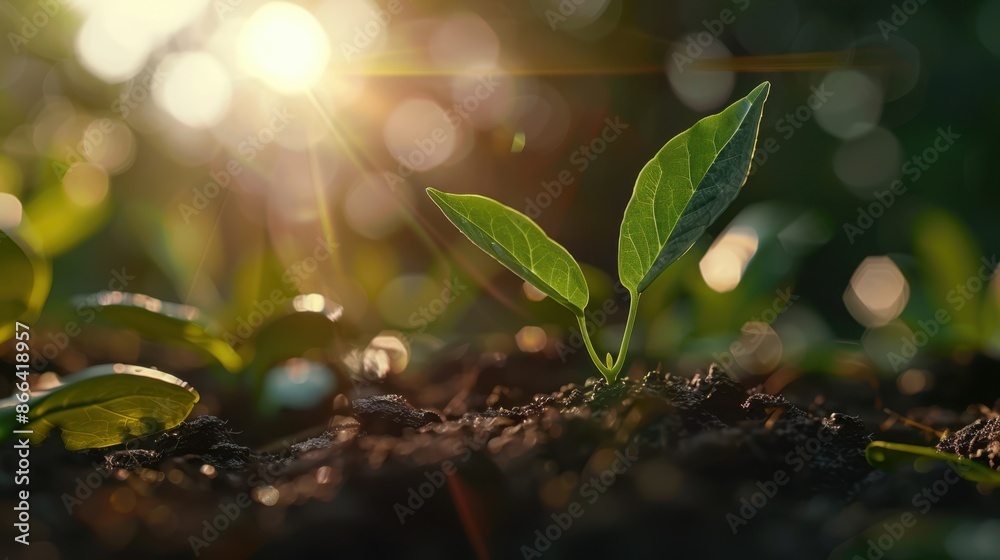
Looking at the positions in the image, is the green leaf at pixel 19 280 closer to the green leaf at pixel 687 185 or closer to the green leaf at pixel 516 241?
the green leaf at pixel 516 241

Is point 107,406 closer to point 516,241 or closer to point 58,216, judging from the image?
point 516,241

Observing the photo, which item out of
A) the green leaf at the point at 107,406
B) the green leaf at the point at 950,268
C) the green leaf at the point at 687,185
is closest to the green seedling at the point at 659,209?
the green leaf at the point at 687,185

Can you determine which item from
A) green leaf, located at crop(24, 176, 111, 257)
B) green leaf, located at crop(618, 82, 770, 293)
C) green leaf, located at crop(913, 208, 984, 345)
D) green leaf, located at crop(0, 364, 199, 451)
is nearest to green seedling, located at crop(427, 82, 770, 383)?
green leaf, located at crop(618, 82, 770, 293)

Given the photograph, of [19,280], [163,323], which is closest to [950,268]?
[163,323]

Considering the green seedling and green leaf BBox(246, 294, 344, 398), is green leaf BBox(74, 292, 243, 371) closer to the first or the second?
green leaf BBox(246, 294, 344, 398)

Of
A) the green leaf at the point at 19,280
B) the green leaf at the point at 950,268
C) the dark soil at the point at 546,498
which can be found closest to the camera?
the dark soil at the point at 546,498

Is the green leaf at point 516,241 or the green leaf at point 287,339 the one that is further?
the green leaf at point 287,339

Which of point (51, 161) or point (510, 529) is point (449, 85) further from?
point (510, 529)
